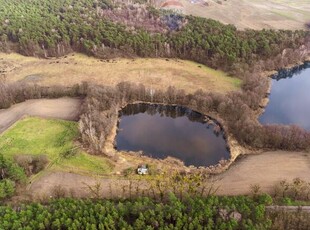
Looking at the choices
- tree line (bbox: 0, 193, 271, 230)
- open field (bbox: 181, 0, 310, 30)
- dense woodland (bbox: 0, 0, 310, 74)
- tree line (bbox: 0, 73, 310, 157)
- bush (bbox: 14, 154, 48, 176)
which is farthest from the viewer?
open field (bbox: 181, 0, 310, 30)

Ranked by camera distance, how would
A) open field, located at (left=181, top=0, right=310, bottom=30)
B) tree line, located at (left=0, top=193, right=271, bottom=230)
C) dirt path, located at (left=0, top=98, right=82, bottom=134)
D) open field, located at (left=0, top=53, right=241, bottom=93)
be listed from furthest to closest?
open field, located at (left=181, top=0, right=310, bottom=30)
open field, located at (left=0, top=53, right=241, bottom=93)
dirt path, located at (left=0, top=98, right=82, bottom=134)
tree line, located at (left=0, top=193, right=271, bottom=230)

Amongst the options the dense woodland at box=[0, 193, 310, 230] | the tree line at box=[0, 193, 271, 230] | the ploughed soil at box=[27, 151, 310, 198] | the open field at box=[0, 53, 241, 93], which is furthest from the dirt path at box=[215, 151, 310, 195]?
the open field at box=[0, 53, 241, 93]

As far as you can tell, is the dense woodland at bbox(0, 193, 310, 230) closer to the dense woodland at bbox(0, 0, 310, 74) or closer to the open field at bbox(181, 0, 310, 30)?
the dense woodland at bbox(0, 0, 310, 74)

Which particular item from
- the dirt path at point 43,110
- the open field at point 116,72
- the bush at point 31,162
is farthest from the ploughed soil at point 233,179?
the open field at point 116,72

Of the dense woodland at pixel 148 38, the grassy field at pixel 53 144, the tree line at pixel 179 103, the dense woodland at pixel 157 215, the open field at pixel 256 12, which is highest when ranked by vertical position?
the open field at pixel 256 12

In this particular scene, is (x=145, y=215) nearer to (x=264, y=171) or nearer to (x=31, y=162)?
(x=264, y=171)

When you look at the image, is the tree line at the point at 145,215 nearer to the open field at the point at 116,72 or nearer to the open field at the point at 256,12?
the open field at the point at 116,72
